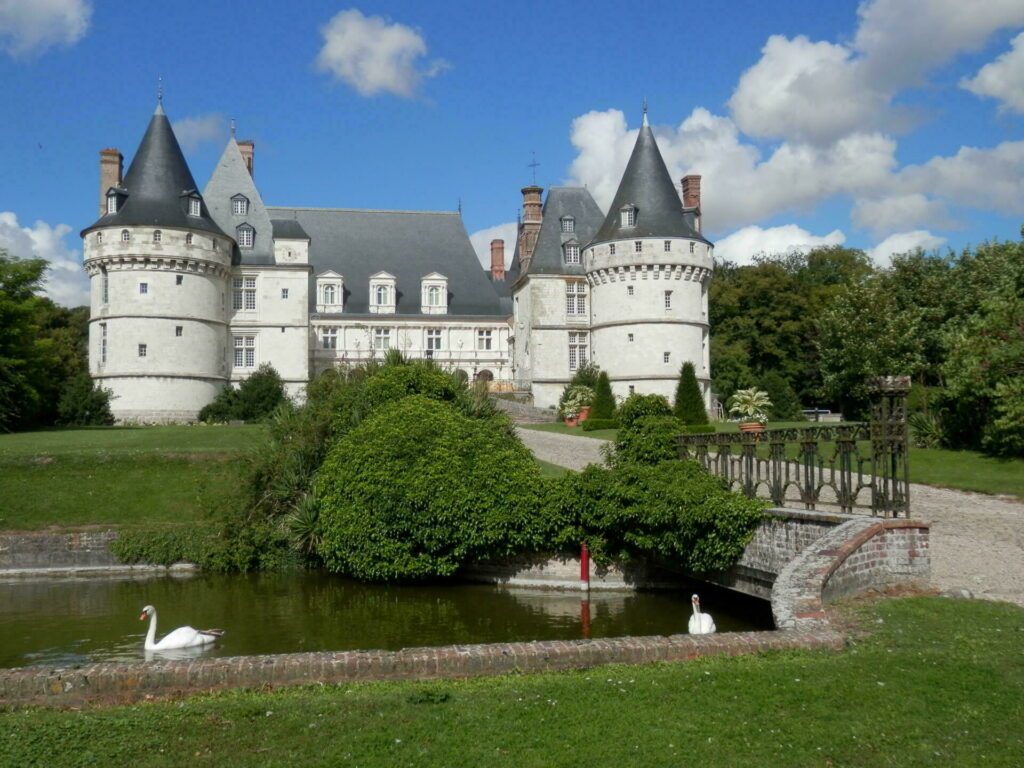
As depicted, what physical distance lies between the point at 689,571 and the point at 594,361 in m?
29.0

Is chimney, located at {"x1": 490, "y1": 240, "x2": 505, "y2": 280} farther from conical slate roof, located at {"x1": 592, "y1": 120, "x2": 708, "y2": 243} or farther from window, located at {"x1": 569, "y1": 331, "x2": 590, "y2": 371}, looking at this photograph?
conical slate roof, located at {"x1": 592, "y1": 120, "x2": 708, "y2": 243}

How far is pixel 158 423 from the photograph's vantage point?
37219 mm

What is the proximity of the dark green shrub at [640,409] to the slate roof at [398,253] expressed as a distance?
1255 inches

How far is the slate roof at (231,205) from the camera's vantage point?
139 feet

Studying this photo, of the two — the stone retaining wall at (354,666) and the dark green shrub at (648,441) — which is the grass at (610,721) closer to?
the stone retaining wall at (354,666)

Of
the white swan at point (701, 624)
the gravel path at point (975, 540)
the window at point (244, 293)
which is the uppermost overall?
the window at point (244, 293)

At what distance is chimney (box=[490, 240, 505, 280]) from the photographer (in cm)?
5428

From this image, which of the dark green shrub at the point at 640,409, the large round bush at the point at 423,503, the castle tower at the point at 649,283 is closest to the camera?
the large round bush at the point at 423,503

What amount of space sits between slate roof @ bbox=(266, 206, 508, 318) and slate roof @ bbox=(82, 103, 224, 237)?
9.14 m

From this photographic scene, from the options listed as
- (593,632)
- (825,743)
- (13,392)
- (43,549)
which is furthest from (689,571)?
(13,392)

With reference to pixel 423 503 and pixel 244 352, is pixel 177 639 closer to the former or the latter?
pixel 423 503

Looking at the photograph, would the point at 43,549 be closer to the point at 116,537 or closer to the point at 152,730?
the point at 116,537

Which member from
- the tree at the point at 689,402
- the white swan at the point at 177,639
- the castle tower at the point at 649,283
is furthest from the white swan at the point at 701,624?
the castle tower at the point at 649,283

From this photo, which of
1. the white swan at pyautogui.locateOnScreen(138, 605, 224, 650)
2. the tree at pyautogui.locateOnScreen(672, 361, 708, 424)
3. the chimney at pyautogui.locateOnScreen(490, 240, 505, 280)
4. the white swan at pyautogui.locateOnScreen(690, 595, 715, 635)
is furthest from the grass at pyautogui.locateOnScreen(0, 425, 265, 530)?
the chimney at pyautogui.locateOnScreen(490, 240, 505, 280)
